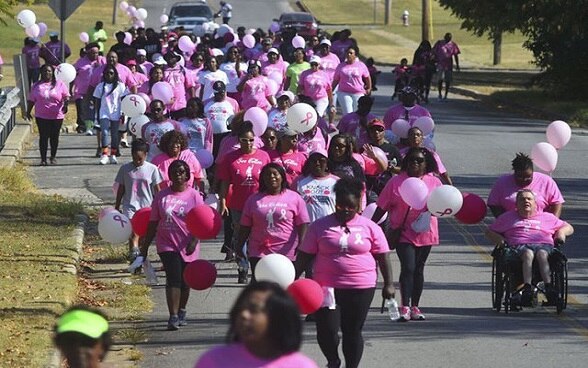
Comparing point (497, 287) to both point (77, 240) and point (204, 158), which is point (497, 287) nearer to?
point (204, 158)

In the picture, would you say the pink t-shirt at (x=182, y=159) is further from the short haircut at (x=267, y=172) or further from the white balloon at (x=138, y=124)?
the white balloon at (x=138, y=124)

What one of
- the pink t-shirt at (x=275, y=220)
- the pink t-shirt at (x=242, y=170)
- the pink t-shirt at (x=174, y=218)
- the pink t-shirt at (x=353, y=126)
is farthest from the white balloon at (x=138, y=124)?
the pink t-shirt at (x=275, y=220)

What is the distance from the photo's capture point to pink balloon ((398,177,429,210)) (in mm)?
11695

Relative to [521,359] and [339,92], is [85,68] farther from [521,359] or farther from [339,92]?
[521,359]

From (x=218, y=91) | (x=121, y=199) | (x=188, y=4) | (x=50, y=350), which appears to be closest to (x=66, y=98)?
(x=218, y=91)

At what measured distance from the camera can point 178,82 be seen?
74.2ft

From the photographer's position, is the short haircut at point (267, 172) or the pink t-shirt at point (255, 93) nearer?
the short haircut at point (267, 172)

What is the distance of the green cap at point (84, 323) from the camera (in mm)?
5363

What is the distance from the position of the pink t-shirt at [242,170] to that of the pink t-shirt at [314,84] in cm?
1056

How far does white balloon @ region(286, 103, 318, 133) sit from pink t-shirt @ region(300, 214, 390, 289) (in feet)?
18.0

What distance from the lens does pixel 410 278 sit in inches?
484

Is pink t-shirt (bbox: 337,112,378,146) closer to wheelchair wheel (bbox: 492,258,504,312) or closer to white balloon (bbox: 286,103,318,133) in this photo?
white balloon (bbox: 286,103,318,133)

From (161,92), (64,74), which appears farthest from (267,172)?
(64,74)

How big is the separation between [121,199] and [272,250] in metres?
3.40
